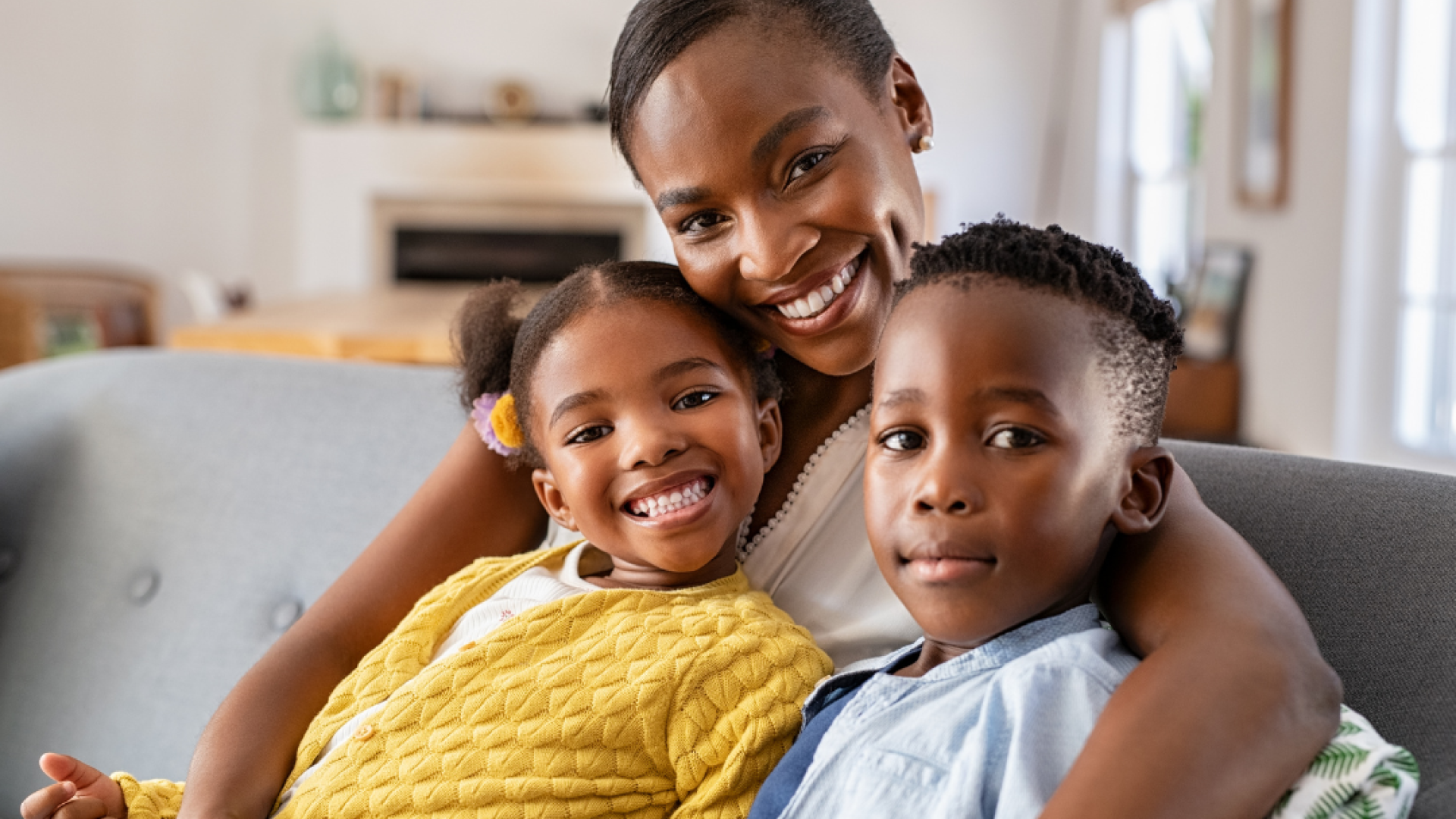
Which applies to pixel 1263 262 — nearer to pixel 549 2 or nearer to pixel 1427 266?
pixel 1427 266

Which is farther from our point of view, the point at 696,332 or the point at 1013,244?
the point at 696,332

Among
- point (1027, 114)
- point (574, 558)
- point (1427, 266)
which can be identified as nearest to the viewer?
point (574, 558)

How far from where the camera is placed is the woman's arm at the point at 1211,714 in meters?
0.70

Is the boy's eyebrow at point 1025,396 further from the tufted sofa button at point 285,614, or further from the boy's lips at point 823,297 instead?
the tufted sofa button at point 285,614

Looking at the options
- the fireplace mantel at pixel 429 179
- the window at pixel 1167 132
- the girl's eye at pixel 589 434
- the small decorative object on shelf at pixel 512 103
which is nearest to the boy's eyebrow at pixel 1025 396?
the girl's eye at pixel 589 434

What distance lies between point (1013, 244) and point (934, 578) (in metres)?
0.23

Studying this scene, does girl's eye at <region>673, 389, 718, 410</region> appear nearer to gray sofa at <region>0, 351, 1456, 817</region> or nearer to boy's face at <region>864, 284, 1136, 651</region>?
boy's face at <region>864, 284, 1136, 651</region>

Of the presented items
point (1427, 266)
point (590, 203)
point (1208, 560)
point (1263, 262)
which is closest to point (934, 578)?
point (1208, 560)

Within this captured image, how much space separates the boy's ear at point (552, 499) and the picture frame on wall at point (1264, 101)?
3.25 metres

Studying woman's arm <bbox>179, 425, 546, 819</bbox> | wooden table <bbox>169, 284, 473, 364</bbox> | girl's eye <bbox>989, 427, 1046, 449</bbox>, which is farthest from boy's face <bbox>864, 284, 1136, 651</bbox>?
wooden table <bbox>169, 284, 473, 364</bbox>

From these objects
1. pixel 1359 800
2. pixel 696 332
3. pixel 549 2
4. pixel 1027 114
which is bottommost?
pixel 1359 800

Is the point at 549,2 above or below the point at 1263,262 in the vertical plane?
above

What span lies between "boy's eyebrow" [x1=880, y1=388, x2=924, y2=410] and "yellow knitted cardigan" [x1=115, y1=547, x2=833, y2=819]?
0.88 ft

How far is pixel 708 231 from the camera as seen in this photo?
1.13 metres
